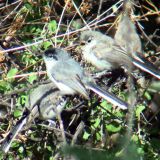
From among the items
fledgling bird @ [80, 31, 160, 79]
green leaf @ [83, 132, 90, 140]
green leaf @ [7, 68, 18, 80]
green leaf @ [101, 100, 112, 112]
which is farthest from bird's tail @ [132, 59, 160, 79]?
green leaf @ [7, 68, 18, 80]

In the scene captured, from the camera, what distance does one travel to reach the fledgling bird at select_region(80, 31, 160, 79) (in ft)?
18.1

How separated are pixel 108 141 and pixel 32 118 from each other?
2.62 ft

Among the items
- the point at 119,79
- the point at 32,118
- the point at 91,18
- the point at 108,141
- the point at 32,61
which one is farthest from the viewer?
A: the point at 91,18

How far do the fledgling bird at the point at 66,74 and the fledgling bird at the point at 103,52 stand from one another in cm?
49

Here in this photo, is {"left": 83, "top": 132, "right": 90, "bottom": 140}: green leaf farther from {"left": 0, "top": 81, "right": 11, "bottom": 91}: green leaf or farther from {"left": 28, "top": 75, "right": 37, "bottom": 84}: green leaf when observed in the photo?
{"left": 0, "top": 81, "right": 11, "bottom": 91}: green leaf

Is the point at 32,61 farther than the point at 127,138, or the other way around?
the point at 32,61

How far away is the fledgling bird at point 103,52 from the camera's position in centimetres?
551

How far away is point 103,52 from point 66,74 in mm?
766

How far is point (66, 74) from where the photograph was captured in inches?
204

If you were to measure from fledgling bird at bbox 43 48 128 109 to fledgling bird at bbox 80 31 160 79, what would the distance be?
490mm

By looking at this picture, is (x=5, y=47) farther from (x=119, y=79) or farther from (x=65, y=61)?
(x=119, y=79)

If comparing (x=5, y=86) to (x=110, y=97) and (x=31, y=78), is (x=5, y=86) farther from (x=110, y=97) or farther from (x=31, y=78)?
(x=110, y=97)

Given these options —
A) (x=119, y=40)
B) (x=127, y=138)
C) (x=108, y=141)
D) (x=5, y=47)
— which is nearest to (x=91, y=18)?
(x=119, y=40)

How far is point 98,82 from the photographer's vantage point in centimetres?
486
